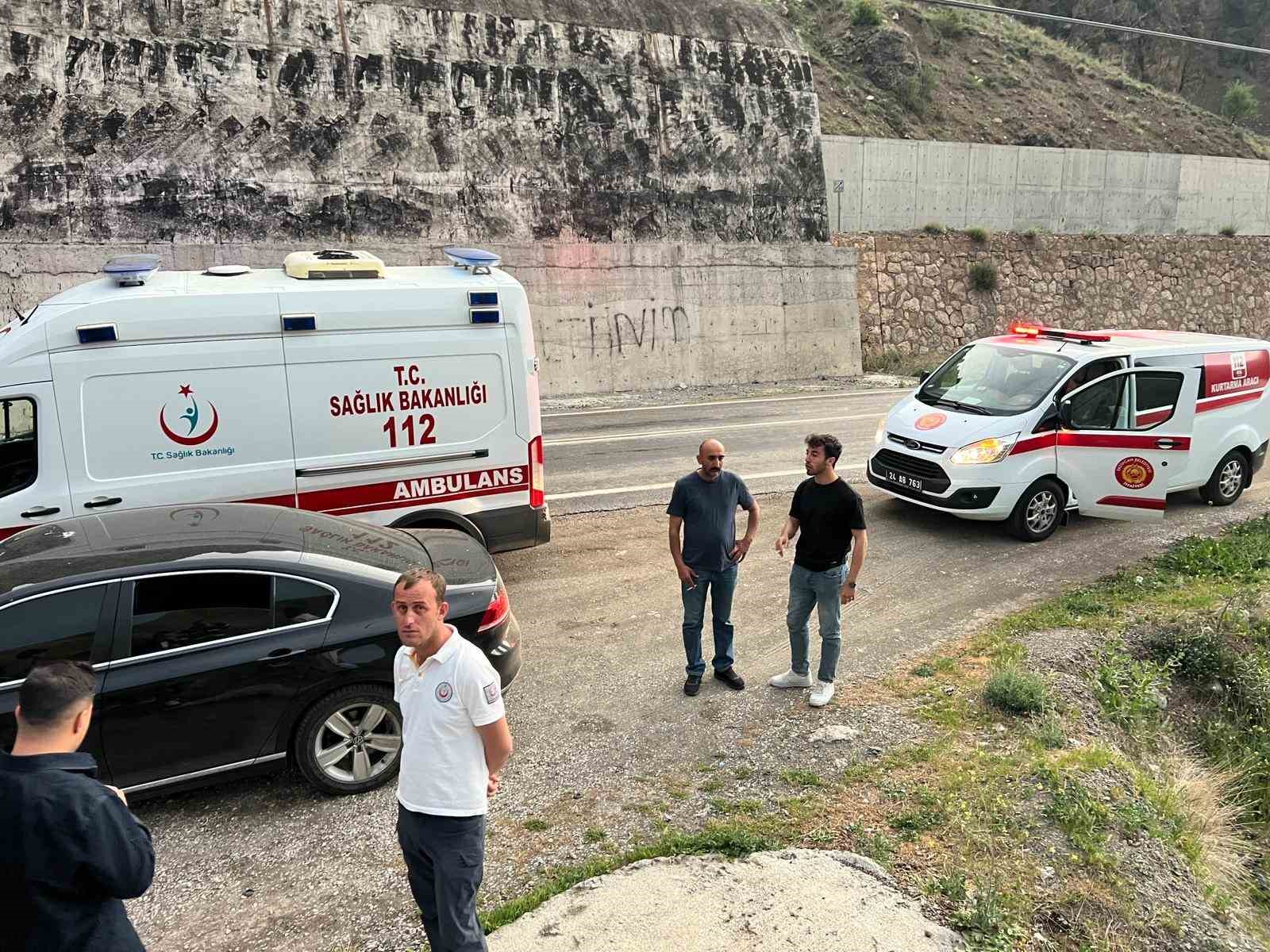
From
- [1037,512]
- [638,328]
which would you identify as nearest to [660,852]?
[1037,512]

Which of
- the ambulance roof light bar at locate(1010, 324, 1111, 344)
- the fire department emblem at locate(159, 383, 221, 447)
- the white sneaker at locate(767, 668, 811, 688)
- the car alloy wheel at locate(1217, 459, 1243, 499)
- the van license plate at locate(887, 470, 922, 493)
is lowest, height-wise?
the white sneaker at locate(767, 668, 811, 688)

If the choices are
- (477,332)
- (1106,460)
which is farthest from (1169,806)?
(477,332)

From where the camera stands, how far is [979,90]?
33.3m

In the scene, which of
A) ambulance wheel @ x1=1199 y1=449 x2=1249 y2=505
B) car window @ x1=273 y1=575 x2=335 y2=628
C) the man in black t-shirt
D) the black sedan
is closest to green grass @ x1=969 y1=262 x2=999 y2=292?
ambulance wheel @ x1=1199 y1=449 x2=1249 y2=505

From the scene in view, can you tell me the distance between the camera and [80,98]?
1472 centimetres

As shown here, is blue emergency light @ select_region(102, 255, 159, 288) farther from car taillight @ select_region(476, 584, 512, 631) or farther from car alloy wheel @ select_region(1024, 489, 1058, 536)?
car alloy wheel @ select_region(1024, 489, 1058, 536)

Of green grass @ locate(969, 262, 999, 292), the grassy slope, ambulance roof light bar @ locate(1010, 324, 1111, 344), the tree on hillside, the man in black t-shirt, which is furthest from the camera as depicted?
the tree on hillside

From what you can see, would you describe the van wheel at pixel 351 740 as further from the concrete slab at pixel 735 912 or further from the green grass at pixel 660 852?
the concrete slab at pixel 735 912

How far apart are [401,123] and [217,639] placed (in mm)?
14900

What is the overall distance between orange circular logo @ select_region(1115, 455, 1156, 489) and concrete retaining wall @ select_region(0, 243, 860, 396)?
11.2 meters

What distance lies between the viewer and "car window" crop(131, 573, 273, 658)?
4363 millimetres

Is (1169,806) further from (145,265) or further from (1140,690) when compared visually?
(145,265)

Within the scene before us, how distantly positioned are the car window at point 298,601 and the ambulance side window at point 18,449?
2689 millimetres

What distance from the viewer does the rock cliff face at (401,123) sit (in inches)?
580
